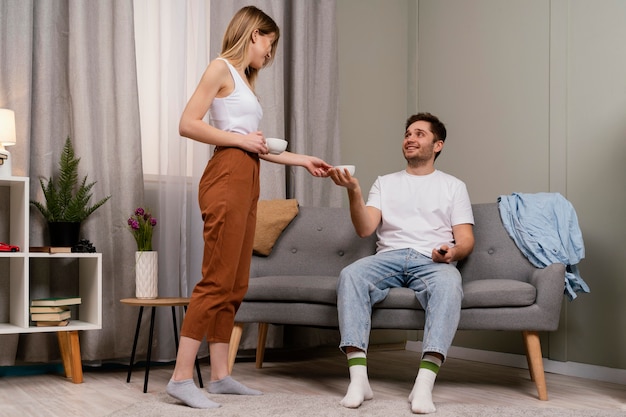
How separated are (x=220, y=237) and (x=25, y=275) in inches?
39.1

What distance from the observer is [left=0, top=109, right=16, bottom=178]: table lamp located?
2811mm

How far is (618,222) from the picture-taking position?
3.07 meters

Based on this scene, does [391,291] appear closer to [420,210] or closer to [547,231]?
[420,210]

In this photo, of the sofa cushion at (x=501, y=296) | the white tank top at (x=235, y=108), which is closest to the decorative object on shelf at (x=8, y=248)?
the white tank top at (x=235, y=108)

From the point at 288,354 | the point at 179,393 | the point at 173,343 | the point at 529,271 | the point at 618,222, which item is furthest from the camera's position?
the point at 288,354

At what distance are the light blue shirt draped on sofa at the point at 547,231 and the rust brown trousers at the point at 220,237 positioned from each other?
1205 mm

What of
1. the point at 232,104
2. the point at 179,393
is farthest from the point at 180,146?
the point at 179,393

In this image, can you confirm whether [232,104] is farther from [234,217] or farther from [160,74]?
[160,74]

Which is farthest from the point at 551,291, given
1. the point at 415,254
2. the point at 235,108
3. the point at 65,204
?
the point at 65,204

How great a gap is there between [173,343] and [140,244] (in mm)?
573

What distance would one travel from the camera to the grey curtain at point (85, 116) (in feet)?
9.97

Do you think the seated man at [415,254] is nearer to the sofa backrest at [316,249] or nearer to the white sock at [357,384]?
the white sock at [357,384]

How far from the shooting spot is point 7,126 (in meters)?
2.84

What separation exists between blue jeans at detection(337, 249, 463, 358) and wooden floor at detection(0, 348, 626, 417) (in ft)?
0.99
